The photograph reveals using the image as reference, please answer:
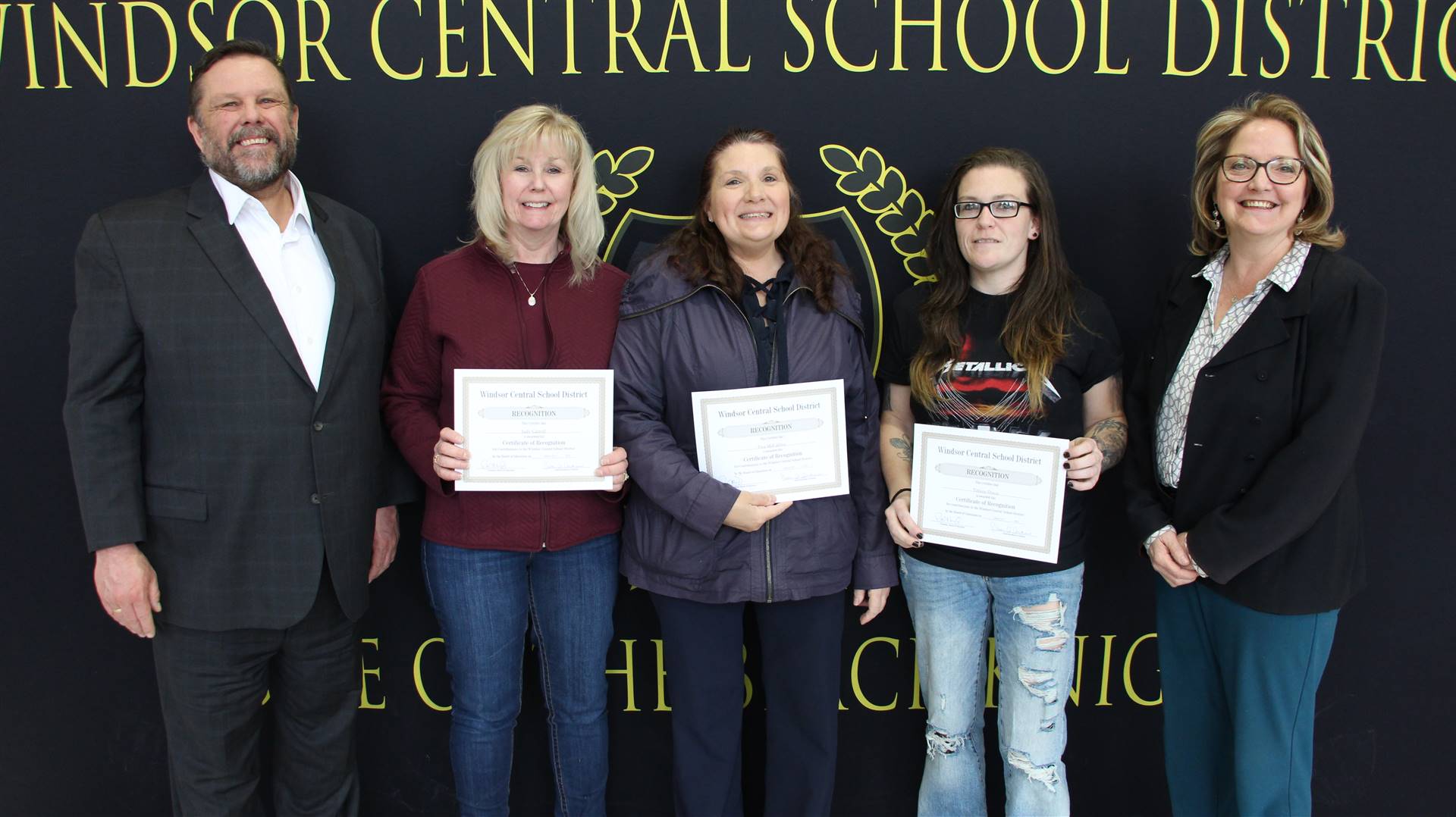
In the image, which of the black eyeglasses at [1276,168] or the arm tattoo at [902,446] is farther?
the arm tattoo at [902,446]

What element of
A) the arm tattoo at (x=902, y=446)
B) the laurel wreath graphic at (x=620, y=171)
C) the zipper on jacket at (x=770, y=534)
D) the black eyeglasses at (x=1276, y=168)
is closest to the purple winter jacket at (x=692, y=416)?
the zipper on jacket at (x=770, y=534)

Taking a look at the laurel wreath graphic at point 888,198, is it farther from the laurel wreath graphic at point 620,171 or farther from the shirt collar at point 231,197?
the shirt collar at point 231,197

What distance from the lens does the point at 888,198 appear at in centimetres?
258

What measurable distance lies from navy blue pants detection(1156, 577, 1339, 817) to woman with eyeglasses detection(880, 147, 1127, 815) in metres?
0.26

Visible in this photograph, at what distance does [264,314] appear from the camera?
1993 mm

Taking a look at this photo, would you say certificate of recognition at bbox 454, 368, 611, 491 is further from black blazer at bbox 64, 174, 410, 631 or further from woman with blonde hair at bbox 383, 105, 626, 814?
black blazer at bbox 64, 174, 410, 631

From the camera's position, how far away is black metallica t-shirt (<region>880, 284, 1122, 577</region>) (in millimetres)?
2078

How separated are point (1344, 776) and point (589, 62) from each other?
9.79 feet

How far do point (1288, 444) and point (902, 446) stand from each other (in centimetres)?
80

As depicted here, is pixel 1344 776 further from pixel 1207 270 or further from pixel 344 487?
pixel 344 487

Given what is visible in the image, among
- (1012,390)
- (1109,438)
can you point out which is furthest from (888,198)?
(1109,438)

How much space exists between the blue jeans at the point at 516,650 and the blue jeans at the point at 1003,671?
76 cm

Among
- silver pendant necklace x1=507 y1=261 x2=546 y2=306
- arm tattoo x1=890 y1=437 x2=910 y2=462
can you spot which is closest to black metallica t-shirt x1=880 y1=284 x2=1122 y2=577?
arm tattoo x1=890 y1=437 x2=910 y2=462

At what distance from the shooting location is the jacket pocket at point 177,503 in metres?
2.02
